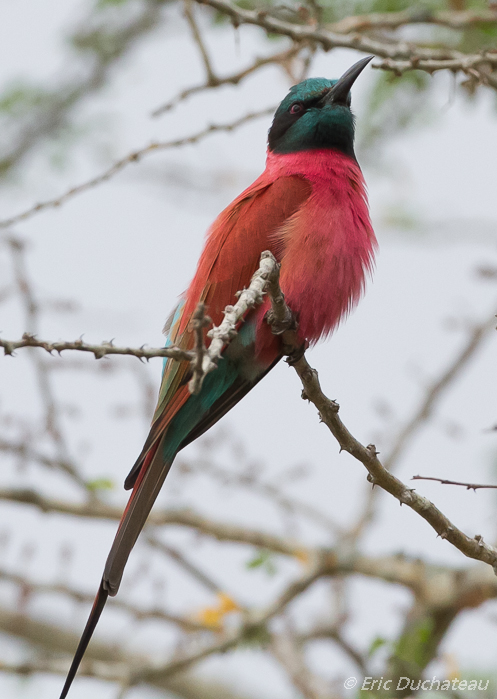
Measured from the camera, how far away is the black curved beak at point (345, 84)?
414 centimetres

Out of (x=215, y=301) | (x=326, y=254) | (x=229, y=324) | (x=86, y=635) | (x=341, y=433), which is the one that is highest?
(x=326, y=254)

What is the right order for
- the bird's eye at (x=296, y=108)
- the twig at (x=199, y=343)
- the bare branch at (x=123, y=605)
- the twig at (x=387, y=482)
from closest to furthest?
the twig at (x=199, y=343)
the twig at (x=387, y=482)
the bird's eye at (x=296, y=108)
the bare branch at (x=123, y=605)

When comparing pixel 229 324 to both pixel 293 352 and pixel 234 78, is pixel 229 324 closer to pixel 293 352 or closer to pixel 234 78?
pixel 293 352

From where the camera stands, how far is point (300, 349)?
3334 millimetres

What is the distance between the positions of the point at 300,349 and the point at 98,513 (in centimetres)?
201

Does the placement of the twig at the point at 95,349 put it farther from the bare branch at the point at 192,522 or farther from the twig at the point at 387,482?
the bare branch at the point at 192,522

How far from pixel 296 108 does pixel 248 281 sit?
1.27 m

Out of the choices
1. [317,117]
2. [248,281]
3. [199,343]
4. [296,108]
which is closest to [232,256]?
[248,281]

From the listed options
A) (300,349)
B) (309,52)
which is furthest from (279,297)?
(309,52)

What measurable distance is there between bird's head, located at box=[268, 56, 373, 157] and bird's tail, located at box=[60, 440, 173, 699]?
1.72 m

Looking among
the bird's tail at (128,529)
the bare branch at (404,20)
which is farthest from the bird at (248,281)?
the bare branch at (404,20)

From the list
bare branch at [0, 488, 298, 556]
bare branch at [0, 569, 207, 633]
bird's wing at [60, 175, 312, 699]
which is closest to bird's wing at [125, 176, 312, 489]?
bird's wing at [60, 175, 312, 699]

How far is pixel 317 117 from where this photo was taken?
4.25 metres

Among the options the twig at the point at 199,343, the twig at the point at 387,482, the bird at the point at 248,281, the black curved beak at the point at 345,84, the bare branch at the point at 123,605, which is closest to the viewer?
the twig at the point at 199,343
